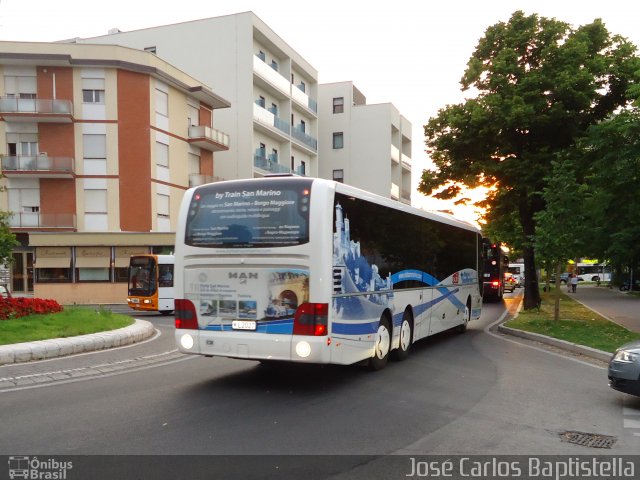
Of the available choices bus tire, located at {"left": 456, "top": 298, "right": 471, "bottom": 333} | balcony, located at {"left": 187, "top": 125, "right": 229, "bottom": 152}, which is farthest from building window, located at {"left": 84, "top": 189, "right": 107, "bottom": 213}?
bus tire, located at {"left": 456, "top": 298, "right": 471, "bottom": 333}

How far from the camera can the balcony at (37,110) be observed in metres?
32.0

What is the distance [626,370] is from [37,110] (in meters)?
A: 33.5

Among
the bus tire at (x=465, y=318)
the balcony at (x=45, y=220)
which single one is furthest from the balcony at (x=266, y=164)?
the bus tire at (x=465, y=318)

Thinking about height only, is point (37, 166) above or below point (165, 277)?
above

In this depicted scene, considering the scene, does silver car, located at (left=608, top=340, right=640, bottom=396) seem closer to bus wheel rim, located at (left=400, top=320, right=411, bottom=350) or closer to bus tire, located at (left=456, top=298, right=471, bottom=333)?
bus wheel rim, located at (left=400, top=320, right=411, bottom=350)

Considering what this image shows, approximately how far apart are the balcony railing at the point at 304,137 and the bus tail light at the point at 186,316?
1488 inches

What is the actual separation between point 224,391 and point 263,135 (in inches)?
1404

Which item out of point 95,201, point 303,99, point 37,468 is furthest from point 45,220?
point 37,468

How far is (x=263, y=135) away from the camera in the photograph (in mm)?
41781

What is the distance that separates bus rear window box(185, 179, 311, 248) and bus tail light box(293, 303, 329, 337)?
90 centimetres

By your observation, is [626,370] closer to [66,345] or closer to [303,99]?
[66,345]

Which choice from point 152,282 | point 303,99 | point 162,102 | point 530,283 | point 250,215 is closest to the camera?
point 250,215

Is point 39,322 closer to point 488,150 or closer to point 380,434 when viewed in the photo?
point 380,434

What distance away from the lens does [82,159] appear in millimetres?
33094
